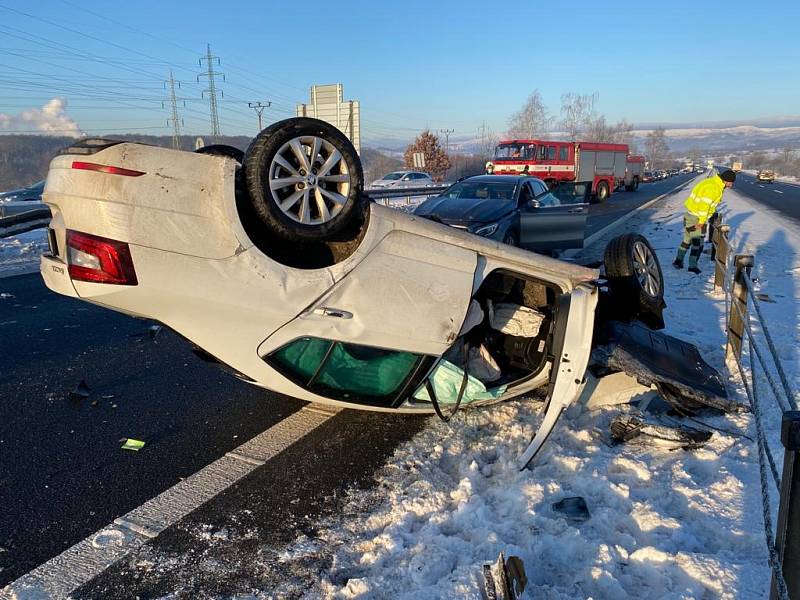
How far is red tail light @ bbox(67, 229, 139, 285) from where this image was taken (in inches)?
107

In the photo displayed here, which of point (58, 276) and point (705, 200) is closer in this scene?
point (58, 276)

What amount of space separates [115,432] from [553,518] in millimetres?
2867

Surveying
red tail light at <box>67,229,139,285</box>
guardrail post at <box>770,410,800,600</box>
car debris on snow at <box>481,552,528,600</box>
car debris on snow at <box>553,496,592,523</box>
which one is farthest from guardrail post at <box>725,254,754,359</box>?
red tail light at <box>67,229,139,285</box>

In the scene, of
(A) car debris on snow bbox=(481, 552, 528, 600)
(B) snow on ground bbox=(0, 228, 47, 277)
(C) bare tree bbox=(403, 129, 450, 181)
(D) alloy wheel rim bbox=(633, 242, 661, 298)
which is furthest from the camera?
(C) bare tree bbox=(403, 129, 450, 181)

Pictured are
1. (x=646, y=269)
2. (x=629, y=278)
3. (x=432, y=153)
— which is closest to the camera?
(x=629, y=278)

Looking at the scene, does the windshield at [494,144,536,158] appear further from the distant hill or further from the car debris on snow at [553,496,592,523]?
the distant hill

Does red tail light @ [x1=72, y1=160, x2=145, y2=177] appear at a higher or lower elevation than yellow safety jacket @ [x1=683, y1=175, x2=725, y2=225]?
higher

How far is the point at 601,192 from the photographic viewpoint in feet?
99.8

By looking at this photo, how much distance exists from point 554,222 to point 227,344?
7.45 metres

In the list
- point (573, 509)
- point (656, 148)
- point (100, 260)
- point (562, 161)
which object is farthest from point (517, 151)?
point (656, 148)

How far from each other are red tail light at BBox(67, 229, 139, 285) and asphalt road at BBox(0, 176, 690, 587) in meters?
1.22

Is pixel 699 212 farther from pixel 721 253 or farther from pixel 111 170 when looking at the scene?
pixel 111 170

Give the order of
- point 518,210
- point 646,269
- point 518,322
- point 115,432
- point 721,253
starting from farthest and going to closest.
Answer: point 518,210 < point 721,253 < point 646,269 < point 518,322 < point 115,432

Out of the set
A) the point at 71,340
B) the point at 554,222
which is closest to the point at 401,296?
the point at 71,340
